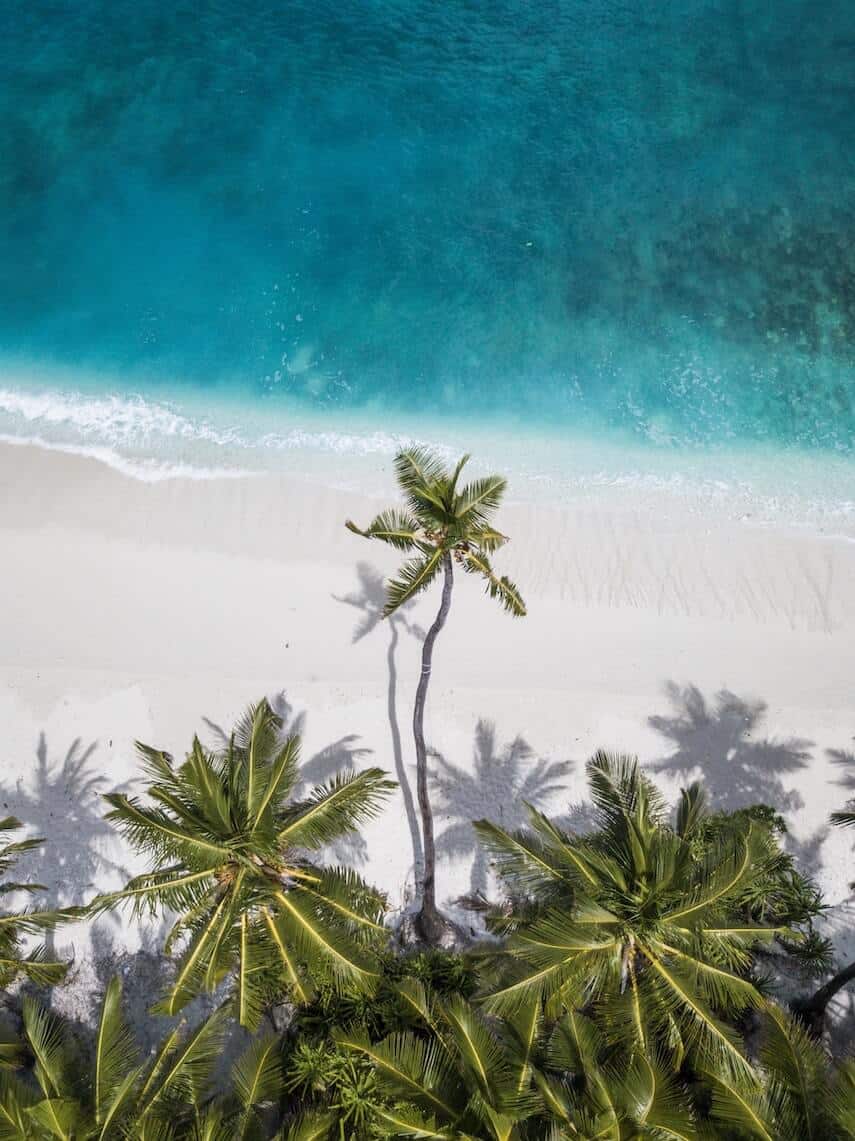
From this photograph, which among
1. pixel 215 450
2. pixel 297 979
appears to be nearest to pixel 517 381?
pixel 215 450

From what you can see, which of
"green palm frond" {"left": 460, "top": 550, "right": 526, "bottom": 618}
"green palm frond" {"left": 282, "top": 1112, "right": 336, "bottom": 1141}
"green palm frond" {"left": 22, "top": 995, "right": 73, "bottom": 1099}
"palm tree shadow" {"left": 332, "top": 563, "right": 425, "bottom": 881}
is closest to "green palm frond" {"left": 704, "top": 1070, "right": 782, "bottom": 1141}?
"green palm frond" {"left": 282, "top": 1112, "right": 336, "bottom": 1141}

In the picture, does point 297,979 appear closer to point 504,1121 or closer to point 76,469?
point 504,1121

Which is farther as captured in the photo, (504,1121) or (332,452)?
(332,452)

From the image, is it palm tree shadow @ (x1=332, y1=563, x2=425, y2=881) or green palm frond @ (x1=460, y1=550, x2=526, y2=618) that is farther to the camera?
palm tree shadow @ (x1=332, y1=563, x2=425, y2=881)

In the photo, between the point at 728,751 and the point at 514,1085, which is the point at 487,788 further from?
the point at 514,1085

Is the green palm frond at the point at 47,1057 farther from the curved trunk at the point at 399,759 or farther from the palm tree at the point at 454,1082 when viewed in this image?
the curved trunk at the point at 399,759

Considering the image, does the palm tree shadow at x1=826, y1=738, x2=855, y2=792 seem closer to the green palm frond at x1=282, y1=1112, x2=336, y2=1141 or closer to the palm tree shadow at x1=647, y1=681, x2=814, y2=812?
the palm tree shadow at x1=647, y1=681, x2=814, y2=812
